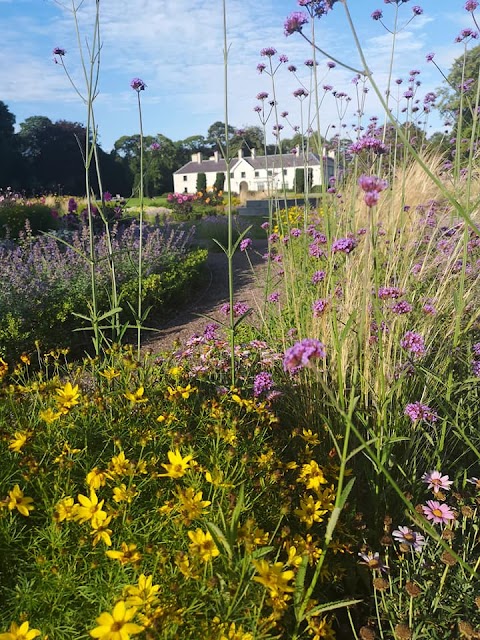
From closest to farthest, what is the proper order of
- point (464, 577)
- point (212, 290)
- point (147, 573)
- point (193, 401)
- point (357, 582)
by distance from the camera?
point (147, 573) → point (464, 577) → point (357, 582) → point (193, 401) → point (212, 290)

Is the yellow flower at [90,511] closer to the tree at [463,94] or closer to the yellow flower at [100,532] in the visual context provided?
the yellow flower at [100,532]

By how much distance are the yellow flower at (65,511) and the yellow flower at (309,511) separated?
0.58 m

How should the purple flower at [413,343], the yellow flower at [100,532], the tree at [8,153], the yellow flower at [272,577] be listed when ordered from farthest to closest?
the tree at [8,153] < the purple flower at [413,343] < the yellow flower at [100,532] < the yellow flower at [272,577]

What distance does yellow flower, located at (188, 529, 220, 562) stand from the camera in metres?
1.07

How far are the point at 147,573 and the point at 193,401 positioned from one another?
0.74m

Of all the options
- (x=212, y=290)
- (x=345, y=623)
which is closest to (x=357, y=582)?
(x=345, y=623)

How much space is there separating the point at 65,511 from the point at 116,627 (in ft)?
1.15

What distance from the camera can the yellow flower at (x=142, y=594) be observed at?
3.18 ft

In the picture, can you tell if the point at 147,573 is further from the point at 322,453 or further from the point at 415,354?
the point at 415,354

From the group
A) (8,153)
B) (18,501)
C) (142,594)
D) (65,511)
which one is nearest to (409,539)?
(142,594)

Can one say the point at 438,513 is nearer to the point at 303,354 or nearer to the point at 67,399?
the point at 303,354

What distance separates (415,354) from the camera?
1.97 metres

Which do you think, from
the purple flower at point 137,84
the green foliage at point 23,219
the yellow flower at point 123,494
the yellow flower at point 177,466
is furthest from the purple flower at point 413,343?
the green foliage at point 23,219

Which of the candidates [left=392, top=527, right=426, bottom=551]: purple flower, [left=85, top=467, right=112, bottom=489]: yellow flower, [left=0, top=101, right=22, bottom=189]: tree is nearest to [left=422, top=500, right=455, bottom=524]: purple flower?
[left=392, top=527, right=426, bottom=551]: purple flower
